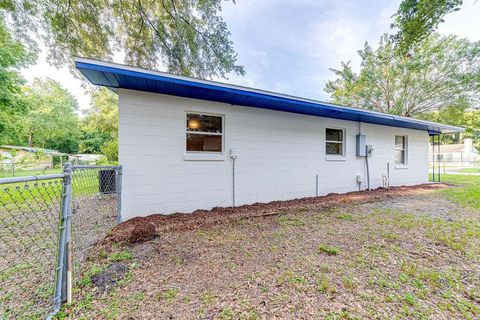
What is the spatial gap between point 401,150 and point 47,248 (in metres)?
12.0

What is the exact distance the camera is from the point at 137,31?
23.3 ft

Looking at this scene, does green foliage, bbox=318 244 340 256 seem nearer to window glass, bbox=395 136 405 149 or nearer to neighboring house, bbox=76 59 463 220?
neighboring house, bbox=76 59 463 220

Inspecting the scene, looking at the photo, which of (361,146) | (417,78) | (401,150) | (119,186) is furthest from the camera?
(417,78)

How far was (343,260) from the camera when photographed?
264 centimetres

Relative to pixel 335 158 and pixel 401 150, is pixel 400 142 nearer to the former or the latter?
pixel 401 150

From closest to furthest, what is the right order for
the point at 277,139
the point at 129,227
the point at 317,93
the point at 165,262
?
the point at 165,262, the point at 129,227, the point at 277,139, the point at 317,93

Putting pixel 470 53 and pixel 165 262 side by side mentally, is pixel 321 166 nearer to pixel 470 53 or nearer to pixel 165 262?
pixel 165 262

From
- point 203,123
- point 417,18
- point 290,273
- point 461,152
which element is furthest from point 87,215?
point 461,152

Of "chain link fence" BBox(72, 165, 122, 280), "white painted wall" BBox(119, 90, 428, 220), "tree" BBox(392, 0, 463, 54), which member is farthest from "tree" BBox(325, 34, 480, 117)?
"chain link fence" BBox(72, 165, 122, 280)

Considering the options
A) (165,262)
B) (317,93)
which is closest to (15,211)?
(165,262)

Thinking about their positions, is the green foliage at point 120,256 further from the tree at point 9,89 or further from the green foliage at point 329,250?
the tree at point 9,89

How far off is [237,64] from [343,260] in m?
7.26

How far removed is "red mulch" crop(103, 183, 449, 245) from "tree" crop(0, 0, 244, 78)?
5.38 metres

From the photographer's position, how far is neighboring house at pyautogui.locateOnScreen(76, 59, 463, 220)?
13.8ft
